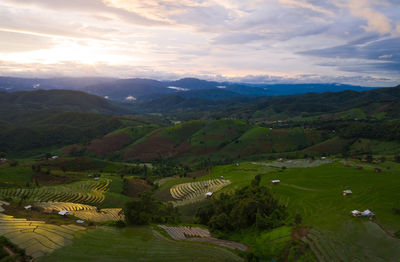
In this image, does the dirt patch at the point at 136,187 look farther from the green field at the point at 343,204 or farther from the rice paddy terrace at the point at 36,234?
the rice paddy terrace at the point at 36,234

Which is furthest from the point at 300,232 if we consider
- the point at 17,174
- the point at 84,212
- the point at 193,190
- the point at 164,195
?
the point at 17,174

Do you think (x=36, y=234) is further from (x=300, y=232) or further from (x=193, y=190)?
(x=193, y=190)

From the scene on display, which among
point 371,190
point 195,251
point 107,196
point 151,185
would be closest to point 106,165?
point 151,185

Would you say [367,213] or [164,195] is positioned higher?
[367,213]

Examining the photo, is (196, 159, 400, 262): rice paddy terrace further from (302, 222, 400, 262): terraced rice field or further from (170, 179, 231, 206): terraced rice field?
(170, 179, 231, 206): terraced rice field

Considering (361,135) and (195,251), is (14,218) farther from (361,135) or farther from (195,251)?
(361,135)

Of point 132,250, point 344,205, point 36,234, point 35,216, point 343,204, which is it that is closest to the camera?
point 132,250

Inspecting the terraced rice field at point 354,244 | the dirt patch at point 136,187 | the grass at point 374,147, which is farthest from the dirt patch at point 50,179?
the grass at point 374,147
